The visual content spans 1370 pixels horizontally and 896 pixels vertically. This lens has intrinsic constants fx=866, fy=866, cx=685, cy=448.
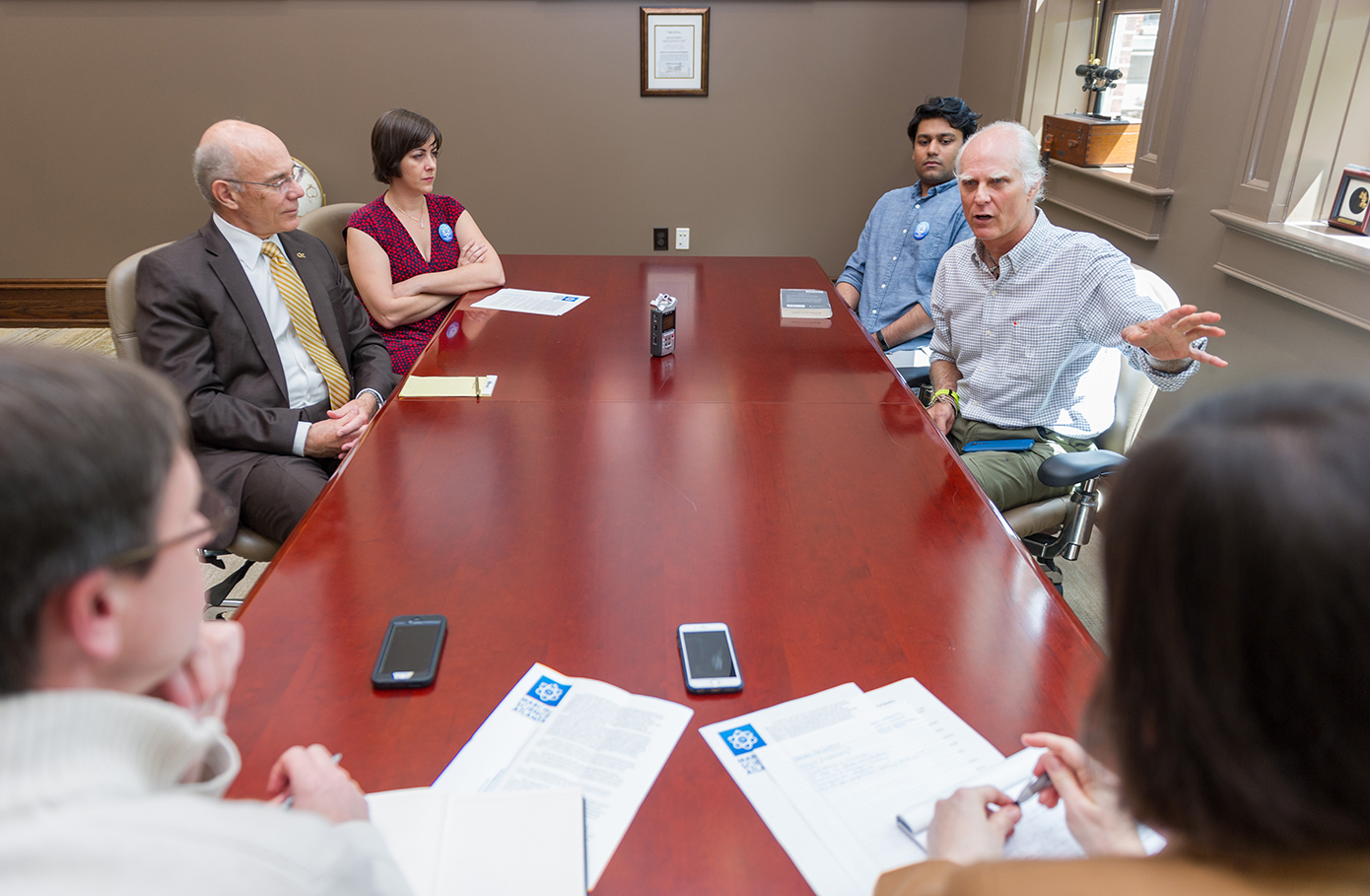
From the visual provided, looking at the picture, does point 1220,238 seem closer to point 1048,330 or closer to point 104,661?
point 1048,330

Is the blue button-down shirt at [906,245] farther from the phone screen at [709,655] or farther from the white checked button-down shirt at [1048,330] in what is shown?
the phone screen at [709,655]

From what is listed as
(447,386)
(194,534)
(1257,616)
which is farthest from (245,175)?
(1257,616)

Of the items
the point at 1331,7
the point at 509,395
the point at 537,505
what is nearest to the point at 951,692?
the point at 537,505

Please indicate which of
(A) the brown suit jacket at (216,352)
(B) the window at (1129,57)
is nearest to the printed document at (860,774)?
(A) the brown suit jacket at (216,352)

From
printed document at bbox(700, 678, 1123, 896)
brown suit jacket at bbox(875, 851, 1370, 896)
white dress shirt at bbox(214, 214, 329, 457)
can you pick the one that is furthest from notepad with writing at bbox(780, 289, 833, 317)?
brown suit jacket at bbox(875, 851, 1370, 896)

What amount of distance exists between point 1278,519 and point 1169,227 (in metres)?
2.79

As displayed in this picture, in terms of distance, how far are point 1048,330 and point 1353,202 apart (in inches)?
32.6

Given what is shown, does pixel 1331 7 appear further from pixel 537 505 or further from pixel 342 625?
pixel 342 625

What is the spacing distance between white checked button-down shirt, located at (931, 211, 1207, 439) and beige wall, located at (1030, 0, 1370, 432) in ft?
0.88

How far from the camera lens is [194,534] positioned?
0.62 metres

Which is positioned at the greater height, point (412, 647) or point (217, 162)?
point (217, 162)

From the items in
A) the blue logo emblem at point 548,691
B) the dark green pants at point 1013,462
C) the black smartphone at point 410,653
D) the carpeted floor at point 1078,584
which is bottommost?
the carpeted floor at point 1078,584

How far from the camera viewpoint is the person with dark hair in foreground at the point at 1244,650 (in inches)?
18.5

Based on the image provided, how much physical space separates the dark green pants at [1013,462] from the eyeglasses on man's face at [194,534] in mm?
1573
